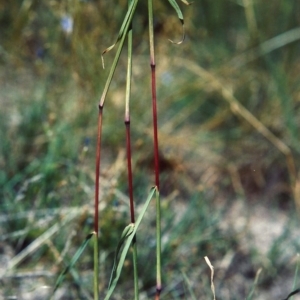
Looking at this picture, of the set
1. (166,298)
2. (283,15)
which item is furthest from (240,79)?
(166,298)

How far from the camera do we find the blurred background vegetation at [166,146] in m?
1.53

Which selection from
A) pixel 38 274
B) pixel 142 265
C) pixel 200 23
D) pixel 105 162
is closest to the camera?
Answer: pixel 38 274

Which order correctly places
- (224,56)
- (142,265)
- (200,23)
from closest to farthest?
(142,265)
(224,56)
(200,23)

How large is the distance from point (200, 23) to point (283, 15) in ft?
1.23

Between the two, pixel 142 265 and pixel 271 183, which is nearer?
pixel 142 265

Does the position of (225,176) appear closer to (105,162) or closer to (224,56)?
(105,162)

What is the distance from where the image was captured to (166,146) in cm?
207

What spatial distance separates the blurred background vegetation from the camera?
5.02 ft

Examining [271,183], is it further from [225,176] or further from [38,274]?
[38,274]

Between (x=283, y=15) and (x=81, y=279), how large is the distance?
1367 mm

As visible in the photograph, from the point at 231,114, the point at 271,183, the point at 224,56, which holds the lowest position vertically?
the point at 271,183

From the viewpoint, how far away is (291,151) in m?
2.09

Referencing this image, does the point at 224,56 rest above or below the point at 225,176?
above

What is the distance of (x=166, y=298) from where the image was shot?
4.91 ft
